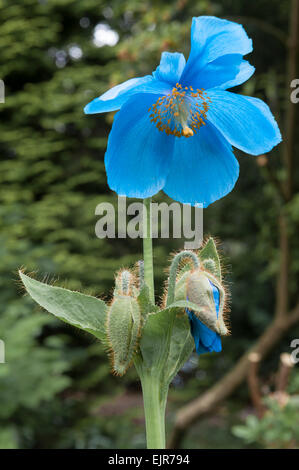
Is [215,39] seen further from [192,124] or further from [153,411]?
[153,411]

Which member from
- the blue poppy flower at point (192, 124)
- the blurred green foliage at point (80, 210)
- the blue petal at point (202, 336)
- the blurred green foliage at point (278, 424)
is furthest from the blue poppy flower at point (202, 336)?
the blurred green foliage at point (80, 210)

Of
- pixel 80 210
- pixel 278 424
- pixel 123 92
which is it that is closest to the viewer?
pixel 123 92

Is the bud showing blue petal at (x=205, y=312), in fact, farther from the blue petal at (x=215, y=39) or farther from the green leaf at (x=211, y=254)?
the blue petal at (x=215, y=39)

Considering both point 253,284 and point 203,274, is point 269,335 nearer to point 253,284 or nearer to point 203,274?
point 253,284

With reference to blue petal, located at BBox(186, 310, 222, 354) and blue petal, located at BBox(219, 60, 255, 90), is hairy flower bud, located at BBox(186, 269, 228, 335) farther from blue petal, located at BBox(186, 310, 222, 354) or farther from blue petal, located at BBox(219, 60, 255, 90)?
blue petal, located at BBox(219, 60, 255, 90)

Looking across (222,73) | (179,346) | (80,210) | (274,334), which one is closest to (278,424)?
(274,334)

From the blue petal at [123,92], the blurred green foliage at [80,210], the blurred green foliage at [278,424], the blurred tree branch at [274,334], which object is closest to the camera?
the blue petal at [123,92]

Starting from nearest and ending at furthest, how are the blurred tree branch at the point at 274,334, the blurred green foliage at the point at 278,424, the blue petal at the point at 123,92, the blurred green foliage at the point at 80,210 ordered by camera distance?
the blue petal at the point at 123,92, the blurred green foliage at the point at 278,424, the blurred tree branch at the point at 274,334, the blurred green foliage at the point at 80,210

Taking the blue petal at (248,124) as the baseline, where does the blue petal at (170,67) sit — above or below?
above
